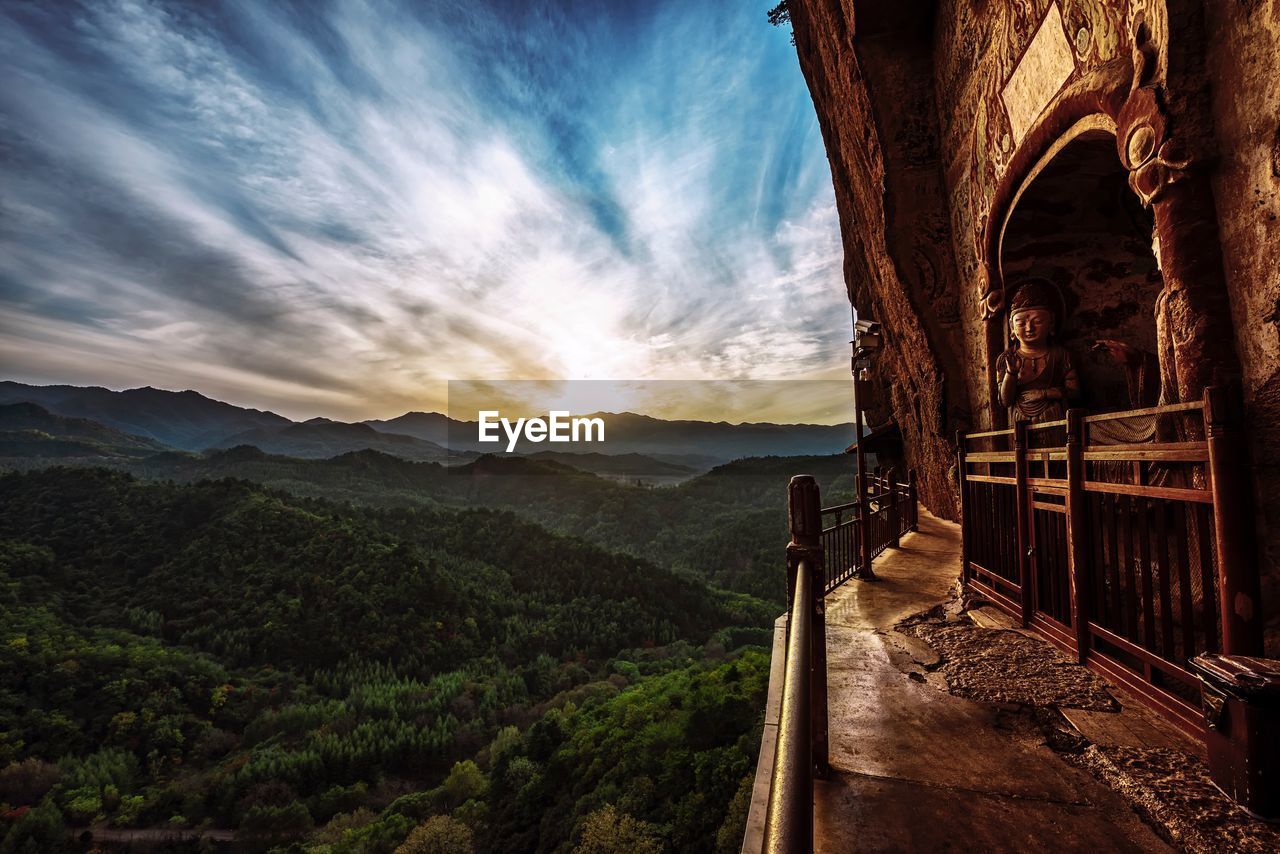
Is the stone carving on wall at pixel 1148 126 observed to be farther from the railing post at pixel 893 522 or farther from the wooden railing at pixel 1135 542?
the railing post at pixel 893 522

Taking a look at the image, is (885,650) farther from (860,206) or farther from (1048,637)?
(860,206)

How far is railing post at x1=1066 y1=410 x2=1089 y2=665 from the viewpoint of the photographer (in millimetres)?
3521

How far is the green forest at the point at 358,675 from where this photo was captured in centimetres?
2666

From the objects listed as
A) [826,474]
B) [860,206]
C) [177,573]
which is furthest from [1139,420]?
[826,474]

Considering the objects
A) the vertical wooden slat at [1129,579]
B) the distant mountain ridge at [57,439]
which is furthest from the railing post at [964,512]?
the distant mountain ridge at [57,439]

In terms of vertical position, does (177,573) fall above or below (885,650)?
below

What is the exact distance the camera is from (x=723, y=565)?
7744 centimetres

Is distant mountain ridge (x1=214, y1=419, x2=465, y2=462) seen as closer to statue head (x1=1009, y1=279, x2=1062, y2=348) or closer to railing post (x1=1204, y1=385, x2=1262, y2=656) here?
statue head (x1=1009, y1=279, x2=1062, y2=348)

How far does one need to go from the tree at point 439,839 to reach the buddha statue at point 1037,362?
33.2 meters

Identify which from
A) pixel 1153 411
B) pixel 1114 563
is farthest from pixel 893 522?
pixel 1153 411

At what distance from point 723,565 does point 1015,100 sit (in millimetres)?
76414

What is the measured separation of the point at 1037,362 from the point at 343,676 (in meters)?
53.2

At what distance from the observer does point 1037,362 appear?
6.19 meters

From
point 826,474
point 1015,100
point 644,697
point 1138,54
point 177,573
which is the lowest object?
point 644,697
